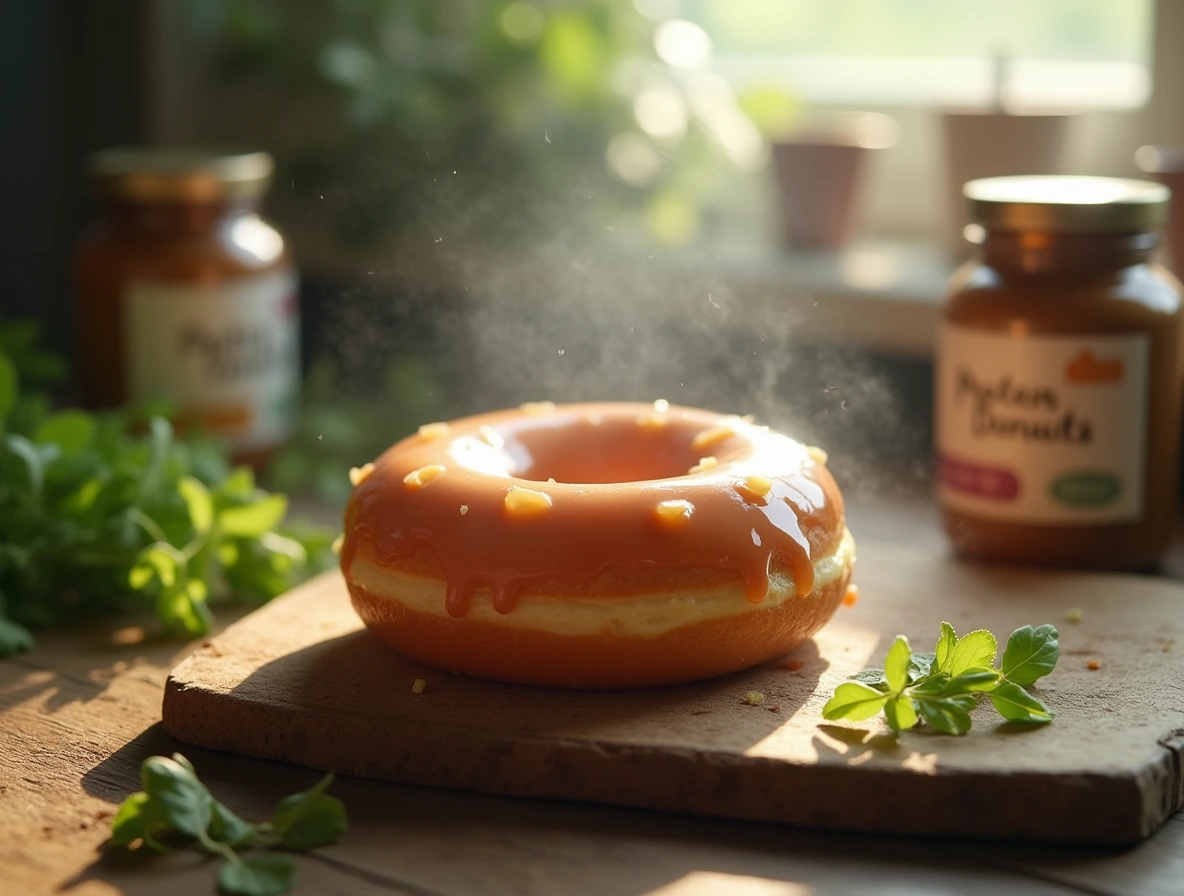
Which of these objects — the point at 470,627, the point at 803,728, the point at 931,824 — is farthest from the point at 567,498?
the point at 931,824

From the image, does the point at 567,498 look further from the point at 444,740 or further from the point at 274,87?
the point at 274,87

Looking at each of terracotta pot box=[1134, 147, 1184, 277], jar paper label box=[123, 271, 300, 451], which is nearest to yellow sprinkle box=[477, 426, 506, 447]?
jar paper label box=[123, 271, 300, 451]

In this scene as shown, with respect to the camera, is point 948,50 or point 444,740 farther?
point 948,50

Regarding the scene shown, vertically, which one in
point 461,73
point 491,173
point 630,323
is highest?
point 461,73

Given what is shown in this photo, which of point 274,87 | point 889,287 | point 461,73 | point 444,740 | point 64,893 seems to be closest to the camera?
point 64,893

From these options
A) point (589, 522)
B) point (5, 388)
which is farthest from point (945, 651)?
point (5, 388)

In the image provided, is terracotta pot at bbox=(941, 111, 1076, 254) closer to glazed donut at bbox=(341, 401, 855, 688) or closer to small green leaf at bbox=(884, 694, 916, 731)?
glazed donut at bbox=(341, 401, 855, 688)

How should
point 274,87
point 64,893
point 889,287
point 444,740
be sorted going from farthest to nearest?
point 274,87 < point 889,287 < point 444,740 < point 64,893

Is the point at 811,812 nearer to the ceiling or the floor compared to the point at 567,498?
nearer to the floor
